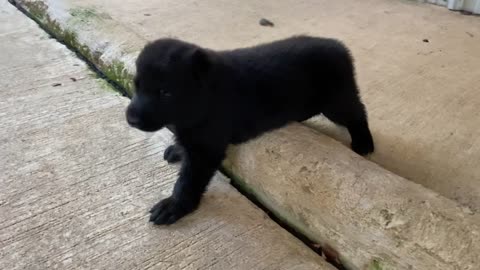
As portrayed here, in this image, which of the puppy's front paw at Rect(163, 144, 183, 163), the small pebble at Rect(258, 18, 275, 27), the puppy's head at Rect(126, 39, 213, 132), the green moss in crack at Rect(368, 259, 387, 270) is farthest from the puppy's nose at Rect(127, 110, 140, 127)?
the small pebble at Rect(258, 18, 275, 27)

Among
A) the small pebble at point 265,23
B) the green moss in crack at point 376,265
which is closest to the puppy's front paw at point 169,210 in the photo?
the green moss in crack at point 376,265

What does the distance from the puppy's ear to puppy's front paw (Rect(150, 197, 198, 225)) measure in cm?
67

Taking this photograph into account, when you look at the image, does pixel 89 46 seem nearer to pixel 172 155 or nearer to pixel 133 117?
pixel 172 155

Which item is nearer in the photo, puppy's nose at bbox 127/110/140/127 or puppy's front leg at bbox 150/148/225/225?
puppy's nose at bbox 127/110/140/127

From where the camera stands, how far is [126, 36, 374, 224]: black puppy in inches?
90.9

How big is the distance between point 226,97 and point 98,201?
0.88 metres

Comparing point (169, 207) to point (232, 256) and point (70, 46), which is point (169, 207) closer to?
point (232, 256)

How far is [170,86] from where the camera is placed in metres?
2.29

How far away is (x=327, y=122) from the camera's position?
3266 millimetres

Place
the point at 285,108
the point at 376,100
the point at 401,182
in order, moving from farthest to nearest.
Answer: the point at 376,100 → the point at 285,108 → the point at 401,182

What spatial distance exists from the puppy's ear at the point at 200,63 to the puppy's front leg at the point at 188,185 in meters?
0.40

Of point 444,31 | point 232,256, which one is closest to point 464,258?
point 232,256

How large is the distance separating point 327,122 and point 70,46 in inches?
90.8

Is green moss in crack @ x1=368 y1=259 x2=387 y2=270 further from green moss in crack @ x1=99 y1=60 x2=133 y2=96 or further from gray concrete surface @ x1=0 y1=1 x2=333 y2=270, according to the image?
green moss in crack @ x1=99 y1=60 x2=133 y2=96
